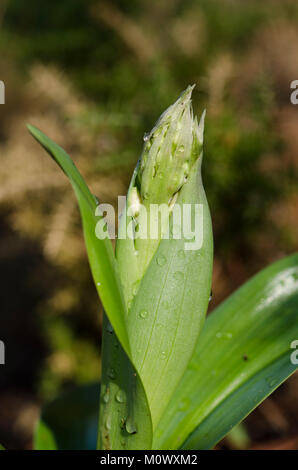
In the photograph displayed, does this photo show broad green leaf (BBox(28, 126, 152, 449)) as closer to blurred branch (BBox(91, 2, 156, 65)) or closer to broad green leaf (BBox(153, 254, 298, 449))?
broad green leaf (BBox(153, 254, 298, 449))

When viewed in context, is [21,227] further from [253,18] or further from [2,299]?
[253,18]

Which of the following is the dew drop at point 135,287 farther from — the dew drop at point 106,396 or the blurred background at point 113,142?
the blurred background at point 113,142

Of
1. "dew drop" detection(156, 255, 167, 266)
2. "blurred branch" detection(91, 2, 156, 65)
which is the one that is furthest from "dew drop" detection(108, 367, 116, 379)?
"blurred branch" detection(91, 2, 156, 65)

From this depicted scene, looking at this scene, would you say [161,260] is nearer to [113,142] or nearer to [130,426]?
[130,426]

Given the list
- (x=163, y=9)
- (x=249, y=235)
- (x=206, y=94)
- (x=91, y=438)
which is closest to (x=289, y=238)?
(x=249, y=235)

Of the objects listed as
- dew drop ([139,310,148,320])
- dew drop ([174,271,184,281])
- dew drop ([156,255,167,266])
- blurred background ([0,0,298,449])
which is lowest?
dew drop ([139,310,148,320])
